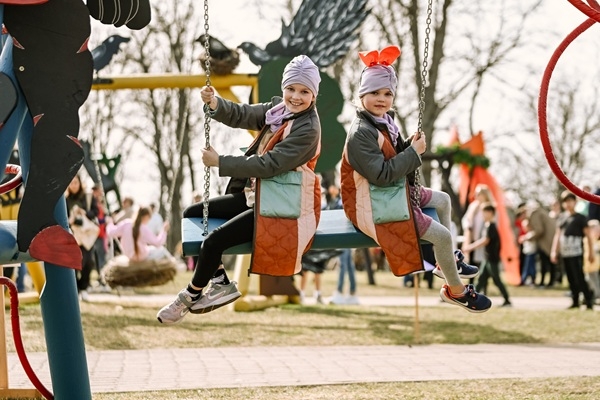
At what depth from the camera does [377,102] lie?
19.6 ft

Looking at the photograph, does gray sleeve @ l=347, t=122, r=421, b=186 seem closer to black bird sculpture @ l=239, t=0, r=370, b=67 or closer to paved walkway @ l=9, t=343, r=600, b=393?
paved walkway @ l=9, t=343, r=600, b=393

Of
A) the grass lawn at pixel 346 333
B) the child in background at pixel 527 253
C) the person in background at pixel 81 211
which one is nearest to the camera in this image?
the grass lawn at pixel 346 333

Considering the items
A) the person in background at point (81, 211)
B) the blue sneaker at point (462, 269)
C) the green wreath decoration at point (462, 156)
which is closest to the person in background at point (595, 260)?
the green wreath decoration at point (462, 156)

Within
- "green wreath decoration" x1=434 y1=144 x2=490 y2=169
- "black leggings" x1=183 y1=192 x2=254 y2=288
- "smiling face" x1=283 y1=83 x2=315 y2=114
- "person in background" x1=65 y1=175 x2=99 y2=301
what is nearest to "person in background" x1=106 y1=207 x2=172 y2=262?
"person in background" x1=65 y1=175 x2=99 y2=301

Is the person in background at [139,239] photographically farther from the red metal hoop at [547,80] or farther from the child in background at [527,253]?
the child in background at [527,253]

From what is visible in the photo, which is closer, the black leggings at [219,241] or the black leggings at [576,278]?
the black leggings at [219,241]

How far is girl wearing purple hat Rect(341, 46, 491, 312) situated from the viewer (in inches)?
229

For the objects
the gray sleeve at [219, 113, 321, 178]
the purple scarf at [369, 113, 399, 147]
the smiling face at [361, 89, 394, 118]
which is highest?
the smiling face at [361, 89, 394, 118]

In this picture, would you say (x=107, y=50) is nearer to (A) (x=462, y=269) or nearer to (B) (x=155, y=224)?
(B) (x=155, y=224)

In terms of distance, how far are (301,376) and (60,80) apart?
361 centimetres

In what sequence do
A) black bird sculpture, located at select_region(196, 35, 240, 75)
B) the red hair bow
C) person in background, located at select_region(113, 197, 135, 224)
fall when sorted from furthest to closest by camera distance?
1. person in background, located at select_region(113, 197, 135, 224)
2. black bird sculpture, located at select_region(196, 35, 240, 75)
3. the red hair bow

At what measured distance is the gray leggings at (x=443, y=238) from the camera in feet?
19.5

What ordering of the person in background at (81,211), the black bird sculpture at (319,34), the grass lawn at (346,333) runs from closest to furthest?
the grass lawn at (346,333) → the black bird sculpture at (319,34) → the person in background at (81,211)

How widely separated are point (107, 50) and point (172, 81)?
1.36m
